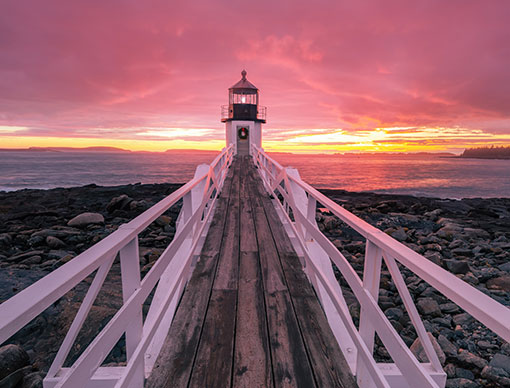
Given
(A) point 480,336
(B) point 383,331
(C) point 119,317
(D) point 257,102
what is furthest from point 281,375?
(D) point 257,102

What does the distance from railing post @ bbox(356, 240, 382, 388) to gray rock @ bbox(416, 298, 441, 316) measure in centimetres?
415

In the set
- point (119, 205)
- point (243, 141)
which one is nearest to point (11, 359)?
point (119, 205)

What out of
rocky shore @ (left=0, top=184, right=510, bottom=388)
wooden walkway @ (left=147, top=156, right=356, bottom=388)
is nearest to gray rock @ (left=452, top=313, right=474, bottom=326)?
rocky shore @ (left=0, top=184, right=510, bottom=388)

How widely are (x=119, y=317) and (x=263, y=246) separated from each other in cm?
332

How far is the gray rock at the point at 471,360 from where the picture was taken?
13.0 feet

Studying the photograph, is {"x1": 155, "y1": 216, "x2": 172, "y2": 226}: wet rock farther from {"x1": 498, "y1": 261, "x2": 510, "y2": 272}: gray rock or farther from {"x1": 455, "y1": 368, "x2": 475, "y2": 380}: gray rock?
{"x1": 498, "y1": 261, "x2": 510, "y2": 272}: gray rock

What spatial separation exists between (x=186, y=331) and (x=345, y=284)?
496 centimetres

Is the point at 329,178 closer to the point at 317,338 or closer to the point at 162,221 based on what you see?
the point at 162,221

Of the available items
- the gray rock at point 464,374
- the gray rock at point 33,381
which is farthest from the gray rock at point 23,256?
the gray rock at point 464,374

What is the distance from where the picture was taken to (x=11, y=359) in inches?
142

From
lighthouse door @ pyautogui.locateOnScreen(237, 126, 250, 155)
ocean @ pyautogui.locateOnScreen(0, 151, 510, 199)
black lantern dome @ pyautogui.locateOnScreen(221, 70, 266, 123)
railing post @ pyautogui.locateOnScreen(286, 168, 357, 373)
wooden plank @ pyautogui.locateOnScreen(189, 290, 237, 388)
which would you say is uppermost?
black lantern dome @ pyautogui.locateOnScreen(221, 70, 266, 123)

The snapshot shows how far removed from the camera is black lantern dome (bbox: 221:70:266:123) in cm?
2339

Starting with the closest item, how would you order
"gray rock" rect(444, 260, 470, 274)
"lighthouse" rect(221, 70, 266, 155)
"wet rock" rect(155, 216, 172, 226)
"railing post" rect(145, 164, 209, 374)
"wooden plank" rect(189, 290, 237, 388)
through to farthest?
"wooden plank" rect(189, 290, 237, 388)
"railing post" rect(145, 164, 209, 374)
"gray rock" rect(444, 260, 470, 274)
"wet rock" rect(155, 216, 172, 226)
"lighthouse" rect(221, 70, 266, 155)

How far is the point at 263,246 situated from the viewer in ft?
15.9
